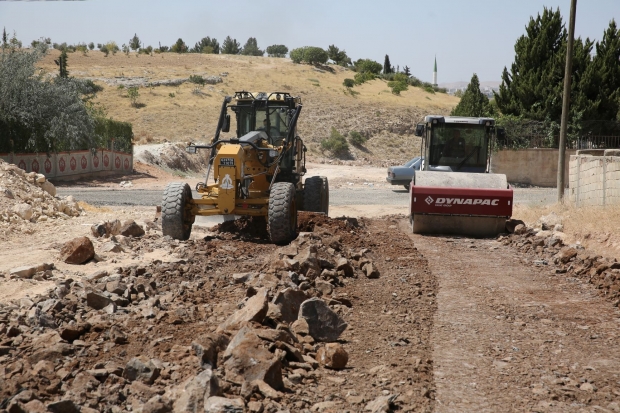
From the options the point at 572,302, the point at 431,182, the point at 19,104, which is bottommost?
the point at 572,302

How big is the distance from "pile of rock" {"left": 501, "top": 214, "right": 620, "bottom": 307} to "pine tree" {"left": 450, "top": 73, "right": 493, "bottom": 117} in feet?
79.6

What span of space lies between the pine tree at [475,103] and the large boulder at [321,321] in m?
32.6

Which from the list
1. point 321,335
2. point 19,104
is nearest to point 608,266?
point 321,335

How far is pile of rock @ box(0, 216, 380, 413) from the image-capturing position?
16.0 feet

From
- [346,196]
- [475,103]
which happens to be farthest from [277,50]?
[346,196]

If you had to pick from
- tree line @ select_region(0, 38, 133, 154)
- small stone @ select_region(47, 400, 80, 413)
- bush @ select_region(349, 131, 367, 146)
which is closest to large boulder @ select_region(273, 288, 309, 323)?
small stone @ select_region(47, 400, 80, 413)

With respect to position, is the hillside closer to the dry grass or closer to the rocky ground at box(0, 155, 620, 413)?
the dry grass

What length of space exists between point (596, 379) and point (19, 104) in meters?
28.2

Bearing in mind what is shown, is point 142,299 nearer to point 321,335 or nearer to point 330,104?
point 321,335

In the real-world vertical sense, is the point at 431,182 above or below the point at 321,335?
above

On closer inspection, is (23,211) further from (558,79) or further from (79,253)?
(558,79)

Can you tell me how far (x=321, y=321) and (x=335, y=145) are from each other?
154 ft

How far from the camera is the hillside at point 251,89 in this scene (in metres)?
55.2

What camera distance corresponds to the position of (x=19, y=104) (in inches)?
1168
